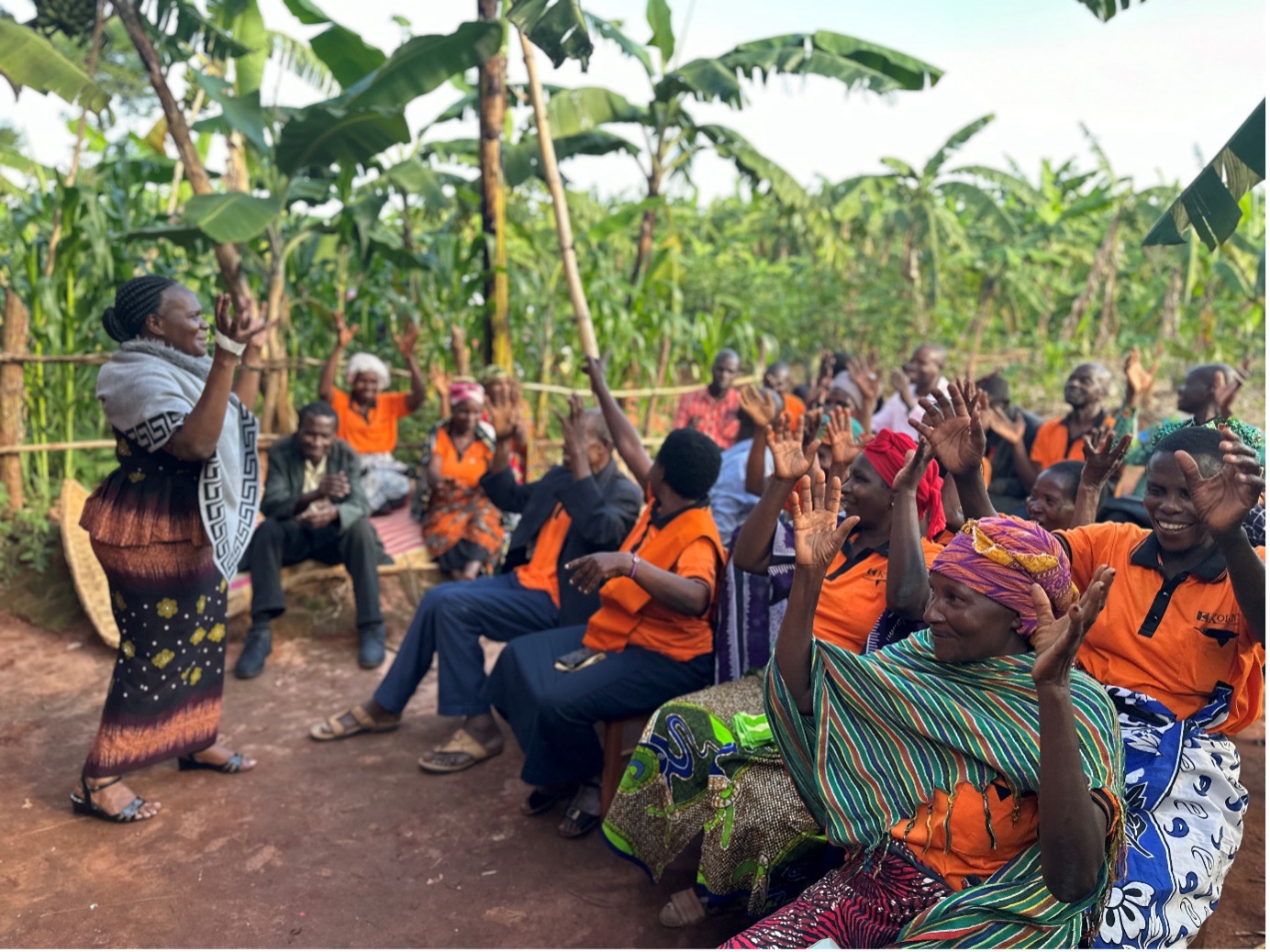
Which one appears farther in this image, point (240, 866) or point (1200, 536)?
point (240, 866)

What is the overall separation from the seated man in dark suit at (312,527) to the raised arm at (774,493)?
112 inches

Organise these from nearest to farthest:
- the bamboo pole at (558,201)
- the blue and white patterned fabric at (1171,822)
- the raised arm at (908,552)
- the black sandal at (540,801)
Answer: the blue and white patterned fabric at (1171,822) → the raised arm at (908,552) → the black sandal at (540,801) → the bamboo pole at (558,201)

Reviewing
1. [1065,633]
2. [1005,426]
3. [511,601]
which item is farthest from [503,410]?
[1065,633]

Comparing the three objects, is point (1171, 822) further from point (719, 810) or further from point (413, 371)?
point (413, 371)

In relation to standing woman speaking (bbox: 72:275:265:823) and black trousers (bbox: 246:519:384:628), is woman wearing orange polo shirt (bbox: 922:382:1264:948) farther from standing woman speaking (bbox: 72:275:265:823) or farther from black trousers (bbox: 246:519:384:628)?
black trousers (bbox: 246:519:384:628)

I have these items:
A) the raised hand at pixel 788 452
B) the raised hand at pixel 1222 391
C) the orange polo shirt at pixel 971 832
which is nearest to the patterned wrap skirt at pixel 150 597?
the raised hand at pixel 788 452

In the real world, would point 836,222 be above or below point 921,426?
above

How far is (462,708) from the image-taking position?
4316 millimetres

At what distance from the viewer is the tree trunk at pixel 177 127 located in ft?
19.5

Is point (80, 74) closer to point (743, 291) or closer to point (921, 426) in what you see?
point (921, 426)

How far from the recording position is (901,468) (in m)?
2.94

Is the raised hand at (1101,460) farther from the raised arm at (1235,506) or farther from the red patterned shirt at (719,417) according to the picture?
the red patterned shirt at (719,417)

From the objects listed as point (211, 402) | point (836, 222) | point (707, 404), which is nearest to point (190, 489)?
point (211, 402)

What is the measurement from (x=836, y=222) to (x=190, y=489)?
9808 mm
